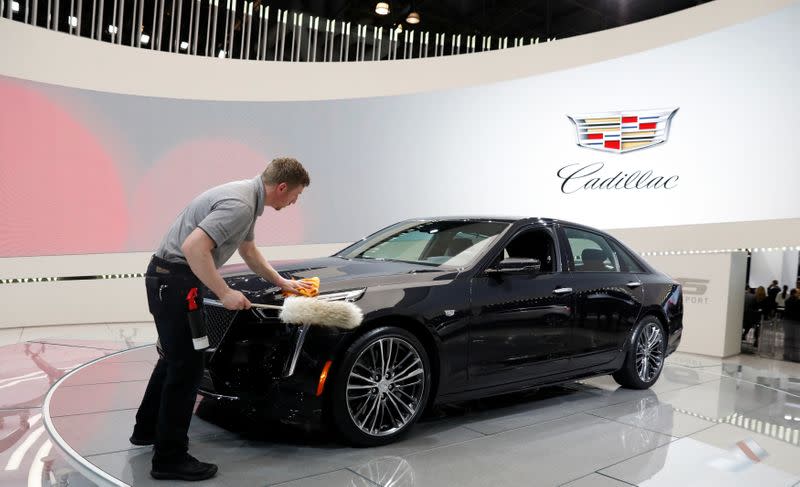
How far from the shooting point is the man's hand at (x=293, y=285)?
3.42m

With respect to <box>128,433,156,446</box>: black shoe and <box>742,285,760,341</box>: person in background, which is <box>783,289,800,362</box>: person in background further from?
<box>128,433,156,446</box>: black shoe

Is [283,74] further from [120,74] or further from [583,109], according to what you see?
[583,109]

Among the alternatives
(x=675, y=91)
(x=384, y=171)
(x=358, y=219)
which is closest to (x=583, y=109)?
(x=675, y=91)

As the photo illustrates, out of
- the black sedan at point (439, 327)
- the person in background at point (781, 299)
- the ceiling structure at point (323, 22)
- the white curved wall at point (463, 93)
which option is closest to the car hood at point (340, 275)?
the black sedan at point (439, 327)

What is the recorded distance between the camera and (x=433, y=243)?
4.66 metres

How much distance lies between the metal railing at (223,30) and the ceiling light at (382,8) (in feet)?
1.26

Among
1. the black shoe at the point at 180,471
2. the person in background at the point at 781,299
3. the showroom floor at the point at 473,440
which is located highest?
the person in background at the point at 781,299

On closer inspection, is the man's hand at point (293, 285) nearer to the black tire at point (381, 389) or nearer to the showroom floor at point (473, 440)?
the black tire at point (381, 389)

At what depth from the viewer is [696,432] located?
4.34m

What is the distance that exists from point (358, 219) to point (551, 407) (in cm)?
539

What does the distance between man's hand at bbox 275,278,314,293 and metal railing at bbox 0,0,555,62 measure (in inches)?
348

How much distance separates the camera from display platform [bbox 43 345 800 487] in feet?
10.7

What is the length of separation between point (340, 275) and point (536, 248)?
1.65m

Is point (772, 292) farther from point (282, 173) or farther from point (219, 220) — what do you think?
point (219, 220)
